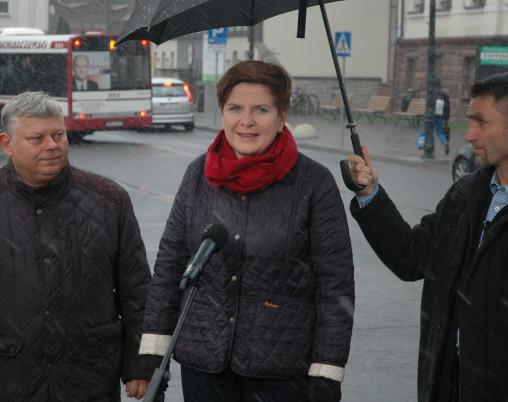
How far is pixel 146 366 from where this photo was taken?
3.79 m

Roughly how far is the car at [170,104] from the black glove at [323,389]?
101 feet

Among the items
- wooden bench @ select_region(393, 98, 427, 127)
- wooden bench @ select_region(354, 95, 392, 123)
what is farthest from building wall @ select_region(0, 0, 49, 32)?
wooden bench @ select_region(393, 98, 427, 127)

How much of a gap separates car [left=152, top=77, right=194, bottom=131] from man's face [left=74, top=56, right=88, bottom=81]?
15.7 ft

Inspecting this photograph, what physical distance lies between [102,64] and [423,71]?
17.9m

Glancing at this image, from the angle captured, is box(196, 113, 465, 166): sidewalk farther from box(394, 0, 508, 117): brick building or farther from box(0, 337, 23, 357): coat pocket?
box(0, 337, 23, 357): coat pocket

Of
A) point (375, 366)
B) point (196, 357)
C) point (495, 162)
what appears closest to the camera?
point (495, 162)

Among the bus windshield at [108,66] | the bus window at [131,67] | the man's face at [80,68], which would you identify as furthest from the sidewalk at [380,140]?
the man's face at [80,68]

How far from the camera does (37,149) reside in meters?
3.83

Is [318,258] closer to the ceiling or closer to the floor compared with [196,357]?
closer to the ceiling

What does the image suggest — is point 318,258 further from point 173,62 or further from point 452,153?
point 173,62

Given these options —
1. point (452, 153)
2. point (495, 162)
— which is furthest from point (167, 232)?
point (452, 153)

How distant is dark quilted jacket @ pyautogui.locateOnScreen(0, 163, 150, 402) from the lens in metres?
3.84

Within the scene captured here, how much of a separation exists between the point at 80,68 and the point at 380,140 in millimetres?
8519

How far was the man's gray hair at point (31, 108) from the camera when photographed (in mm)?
3855
